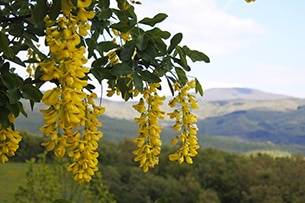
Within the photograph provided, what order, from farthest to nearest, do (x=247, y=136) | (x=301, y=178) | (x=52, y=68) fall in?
(x=247, y=136)
(x=301, y=178)
(x=52, y=68)

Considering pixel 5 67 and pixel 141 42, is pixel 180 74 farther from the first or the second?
pixel 5 67

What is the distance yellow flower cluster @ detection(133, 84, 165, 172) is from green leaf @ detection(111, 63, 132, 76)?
302 millimetres

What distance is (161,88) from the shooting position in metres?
1.90

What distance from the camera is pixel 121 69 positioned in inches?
61.7

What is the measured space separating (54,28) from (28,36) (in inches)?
19.2

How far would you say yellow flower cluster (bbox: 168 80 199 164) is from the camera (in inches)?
77.1

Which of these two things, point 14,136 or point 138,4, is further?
point 138,4

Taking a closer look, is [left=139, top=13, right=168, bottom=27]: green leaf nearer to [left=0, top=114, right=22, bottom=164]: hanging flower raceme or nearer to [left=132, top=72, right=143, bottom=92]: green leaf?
[left=132, top=72, right=143, bottom=92]: green leaf

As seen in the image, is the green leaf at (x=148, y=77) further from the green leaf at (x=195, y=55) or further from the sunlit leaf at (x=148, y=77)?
the green leaf at (x=195, y=55)

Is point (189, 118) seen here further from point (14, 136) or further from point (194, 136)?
point (14, 136)

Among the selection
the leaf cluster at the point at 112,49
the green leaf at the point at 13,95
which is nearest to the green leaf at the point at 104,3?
the leaf cluster at the point at 112,49

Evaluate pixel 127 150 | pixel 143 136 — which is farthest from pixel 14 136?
pixel 127 150

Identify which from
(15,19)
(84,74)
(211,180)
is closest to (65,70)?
(84,74)

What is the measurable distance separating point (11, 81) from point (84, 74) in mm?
405
